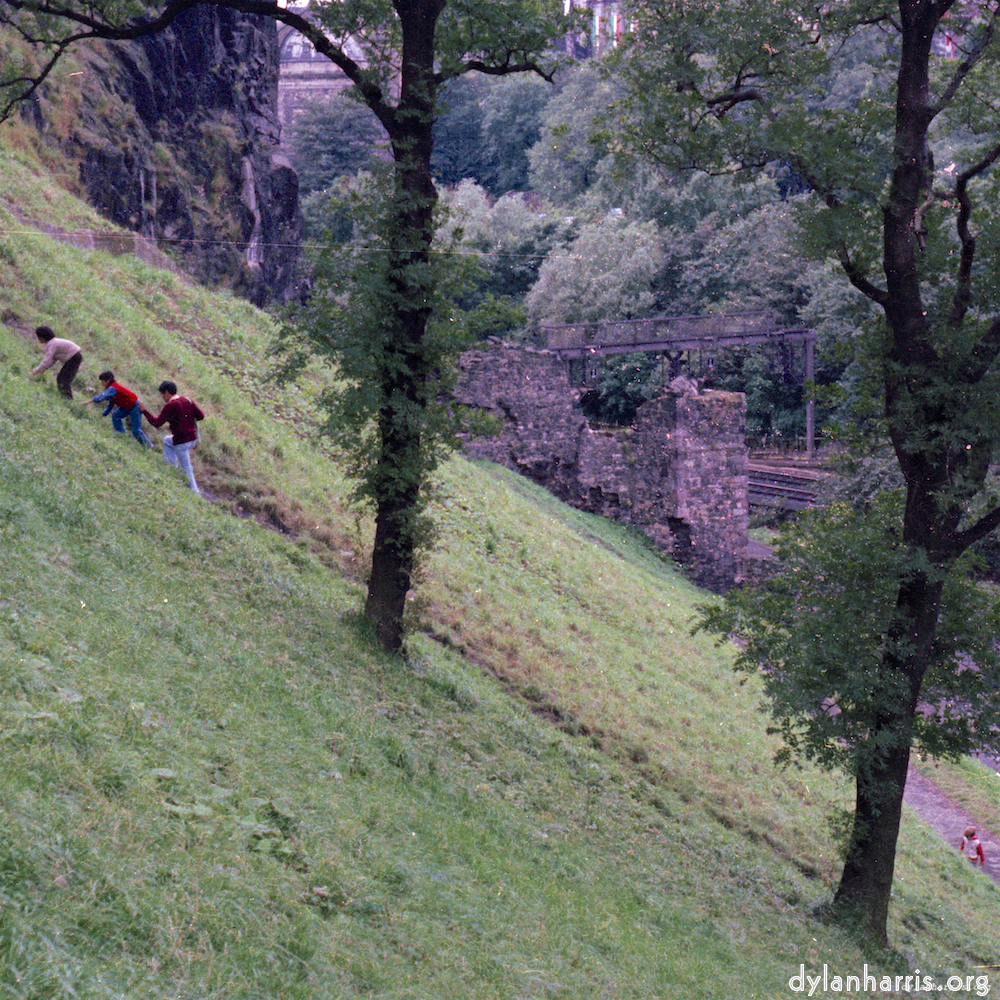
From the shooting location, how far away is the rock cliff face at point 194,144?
2094 centimetres

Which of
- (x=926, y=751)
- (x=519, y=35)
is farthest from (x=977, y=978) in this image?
(x=519, y=35)

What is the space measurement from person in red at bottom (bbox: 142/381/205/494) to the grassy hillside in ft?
1.02

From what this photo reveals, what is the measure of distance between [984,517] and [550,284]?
3560 cm

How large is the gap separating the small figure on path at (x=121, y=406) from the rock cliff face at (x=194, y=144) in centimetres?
1149

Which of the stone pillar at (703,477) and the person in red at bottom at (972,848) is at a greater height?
the stone pillar at (703,477)

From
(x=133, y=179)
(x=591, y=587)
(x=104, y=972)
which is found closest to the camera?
(x=104, y=972)

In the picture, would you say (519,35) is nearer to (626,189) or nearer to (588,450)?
(588,450)

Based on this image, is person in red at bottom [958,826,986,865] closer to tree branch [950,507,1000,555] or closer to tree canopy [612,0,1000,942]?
tree canopy [612,0,1000,942]

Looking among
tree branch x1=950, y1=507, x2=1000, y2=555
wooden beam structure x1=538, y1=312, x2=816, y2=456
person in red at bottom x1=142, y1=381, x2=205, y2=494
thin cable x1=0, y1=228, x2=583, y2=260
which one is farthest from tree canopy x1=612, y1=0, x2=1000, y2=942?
wooden beam structure x1=538, y1=312, x2=816, y2=456

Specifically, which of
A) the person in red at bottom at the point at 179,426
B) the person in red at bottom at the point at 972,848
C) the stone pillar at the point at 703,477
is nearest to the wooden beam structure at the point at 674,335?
the stone pillar at the point at 703,477

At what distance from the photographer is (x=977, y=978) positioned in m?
8.56

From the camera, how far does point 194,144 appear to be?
24.2 metres

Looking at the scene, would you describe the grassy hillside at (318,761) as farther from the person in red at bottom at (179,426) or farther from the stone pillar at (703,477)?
the stone pillar at (703,477)

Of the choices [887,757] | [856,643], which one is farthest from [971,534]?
[887,757]
